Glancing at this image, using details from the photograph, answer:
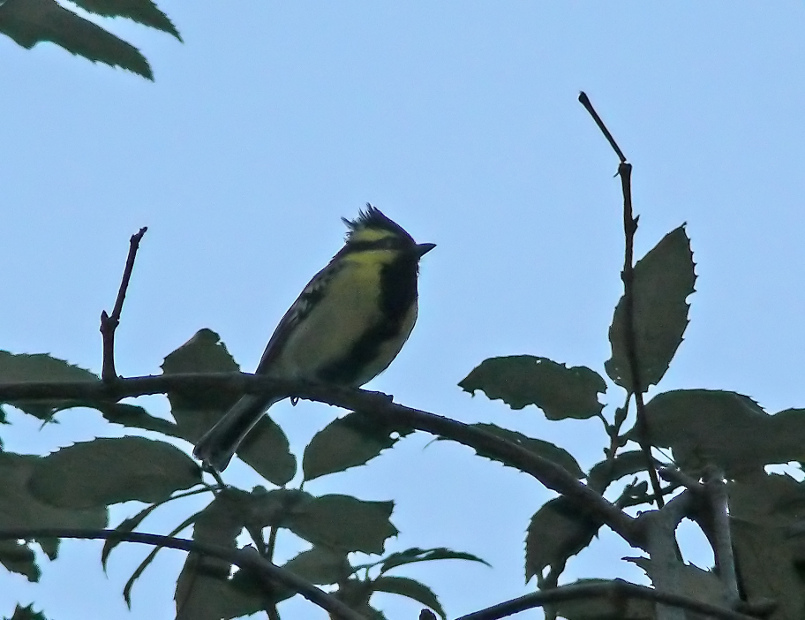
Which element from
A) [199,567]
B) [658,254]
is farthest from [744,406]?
[199,567]

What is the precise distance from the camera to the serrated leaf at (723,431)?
71.1 inches

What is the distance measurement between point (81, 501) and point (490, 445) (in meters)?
0.68

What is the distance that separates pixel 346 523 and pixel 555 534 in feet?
1.14

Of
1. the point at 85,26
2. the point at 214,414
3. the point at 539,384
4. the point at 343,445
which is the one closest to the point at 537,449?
the point at 539,384

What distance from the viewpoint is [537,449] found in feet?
6.58

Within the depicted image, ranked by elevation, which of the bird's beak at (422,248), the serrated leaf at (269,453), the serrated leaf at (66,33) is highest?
the bird's beak at (422,248)

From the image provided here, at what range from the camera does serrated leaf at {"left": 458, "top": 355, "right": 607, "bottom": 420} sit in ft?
6.46

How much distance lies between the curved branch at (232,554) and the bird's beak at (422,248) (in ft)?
9.32

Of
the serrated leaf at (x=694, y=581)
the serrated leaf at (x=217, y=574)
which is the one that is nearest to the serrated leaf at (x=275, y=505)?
the serrated leaf at (x=217, y=574)

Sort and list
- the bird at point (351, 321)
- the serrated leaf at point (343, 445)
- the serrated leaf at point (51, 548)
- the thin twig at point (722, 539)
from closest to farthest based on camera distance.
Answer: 1. the thin twig at point (722, 539)
2. the serrated leaf at point (343, 445)
3. the serrated leaf at point (51, 548)
4. the bird at point (351, 321)

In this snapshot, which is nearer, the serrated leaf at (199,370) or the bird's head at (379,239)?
the serrated leaf at (199,370)

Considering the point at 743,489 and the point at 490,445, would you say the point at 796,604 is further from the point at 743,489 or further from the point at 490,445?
the point at 490,445

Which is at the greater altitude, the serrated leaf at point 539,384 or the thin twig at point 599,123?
the thin twig at point 599,123

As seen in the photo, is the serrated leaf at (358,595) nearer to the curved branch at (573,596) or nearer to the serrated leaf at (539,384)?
the serrated leaf at (539,384)
